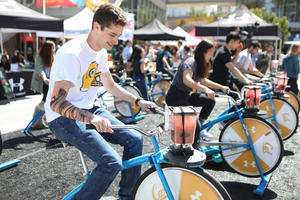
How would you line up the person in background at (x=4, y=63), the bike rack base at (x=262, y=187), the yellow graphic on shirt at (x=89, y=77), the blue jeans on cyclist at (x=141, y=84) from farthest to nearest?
1. the person in background at (x=4, y=63)
2. the blue jeans on cyclist at (x=141, y=84)
3. the bike rack base at (x=262, y=187)
4. the yellow graphic on shirt at (x=89, y=77)

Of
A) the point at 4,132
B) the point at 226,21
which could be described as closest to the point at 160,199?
the point at 4,132

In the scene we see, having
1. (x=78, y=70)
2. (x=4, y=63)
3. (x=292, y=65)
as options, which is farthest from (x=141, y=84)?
(x=4, y=63)

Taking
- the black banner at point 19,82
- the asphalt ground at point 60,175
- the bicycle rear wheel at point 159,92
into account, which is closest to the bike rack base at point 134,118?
the bicycle rear wheel at point 159,92

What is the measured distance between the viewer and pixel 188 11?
338ft

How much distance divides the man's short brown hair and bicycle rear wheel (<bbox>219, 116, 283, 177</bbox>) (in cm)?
245

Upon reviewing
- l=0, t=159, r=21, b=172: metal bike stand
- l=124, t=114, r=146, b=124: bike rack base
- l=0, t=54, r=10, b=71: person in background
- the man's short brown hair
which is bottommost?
l=124, t=114, r=146, b=124: bike rack base

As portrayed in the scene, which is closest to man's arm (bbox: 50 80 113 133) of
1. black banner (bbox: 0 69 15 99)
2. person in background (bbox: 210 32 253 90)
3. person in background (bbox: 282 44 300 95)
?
person in background (bbox: 210 32 253 90)

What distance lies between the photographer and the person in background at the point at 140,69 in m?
8.27

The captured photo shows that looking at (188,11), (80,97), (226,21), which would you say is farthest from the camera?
(188,11)

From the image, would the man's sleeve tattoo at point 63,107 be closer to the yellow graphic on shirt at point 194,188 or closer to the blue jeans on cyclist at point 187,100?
the yellow graphic on shirt at point 194,188

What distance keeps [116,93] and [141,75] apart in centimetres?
537

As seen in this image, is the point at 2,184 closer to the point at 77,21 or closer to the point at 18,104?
the point at 18,104

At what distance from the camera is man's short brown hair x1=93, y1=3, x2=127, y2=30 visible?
2.38m

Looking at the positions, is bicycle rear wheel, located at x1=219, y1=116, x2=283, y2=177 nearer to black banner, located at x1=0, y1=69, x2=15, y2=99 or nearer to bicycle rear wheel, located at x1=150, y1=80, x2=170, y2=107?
bicycle rear wheel, located at x1=150, y1=80, x2=170, y2=107
